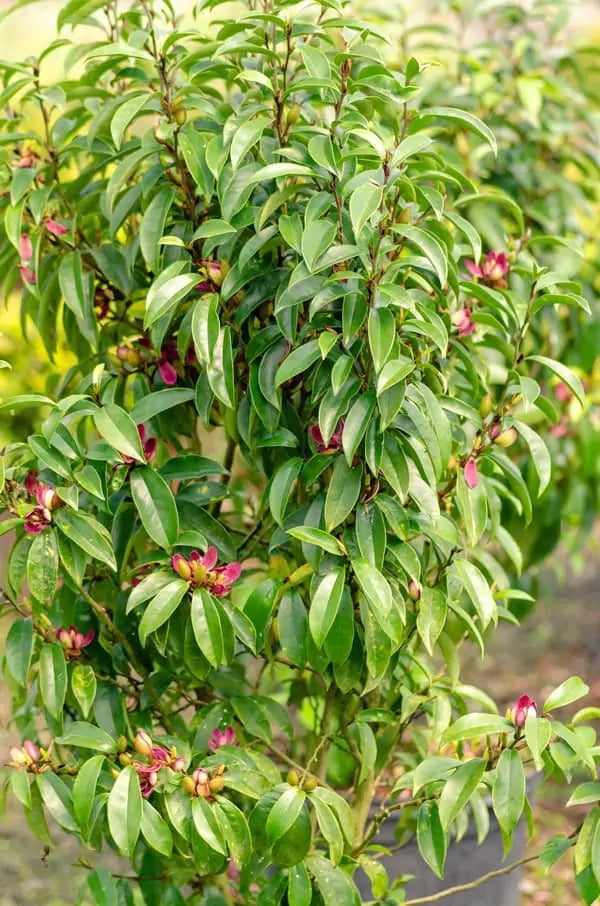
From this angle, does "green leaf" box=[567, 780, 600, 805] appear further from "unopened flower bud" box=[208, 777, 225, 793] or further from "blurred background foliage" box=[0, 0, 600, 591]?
"blurred background foliage" box=[0, 0, 600, 591]

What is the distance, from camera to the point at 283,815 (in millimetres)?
1389

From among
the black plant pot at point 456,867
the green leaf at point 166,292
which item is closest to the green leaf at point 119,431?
the green leaf at point 166,292

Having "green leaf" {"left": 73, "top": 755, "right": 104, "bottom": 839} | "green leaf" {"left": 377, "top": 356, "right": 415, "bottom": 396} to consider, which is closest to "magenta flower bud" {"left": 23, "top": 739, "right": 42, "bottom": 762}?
"green leaf" {"left": 73, "top": 755, "right": 104, "bottom": 839}

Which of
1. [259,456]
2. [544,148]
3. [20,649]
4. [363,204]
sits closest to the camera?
[363,204]

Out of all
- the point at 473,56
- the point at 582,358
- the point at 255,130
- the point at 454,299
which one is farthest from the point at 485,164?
the point at 255,130

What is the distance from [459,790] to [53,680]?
56cm

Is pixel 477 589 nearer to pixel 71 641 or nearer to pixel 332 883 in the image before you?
pixel 332 883

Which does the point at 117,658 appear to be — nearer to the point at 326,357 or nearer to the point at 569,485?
the point at 326,357

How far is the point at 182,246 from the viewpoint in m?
1.53

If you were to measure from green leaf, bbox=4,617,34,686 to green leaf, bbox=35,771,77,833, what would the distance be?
5.2 inches

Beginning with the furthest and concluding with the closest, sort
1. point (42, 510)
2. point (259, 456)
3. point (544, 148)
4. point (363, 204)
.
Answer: point (544, 148) < point (259, 456) < point (42, 510) < point (363, 204)

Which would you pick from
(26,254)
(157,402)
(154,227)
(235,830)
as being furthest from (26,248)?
(235,830)

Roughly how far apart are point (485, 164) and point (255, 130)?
1297 millimetres

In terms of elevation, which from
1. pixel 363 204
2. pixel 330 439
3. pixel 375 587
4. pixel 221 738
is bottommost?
pixel 221 738
